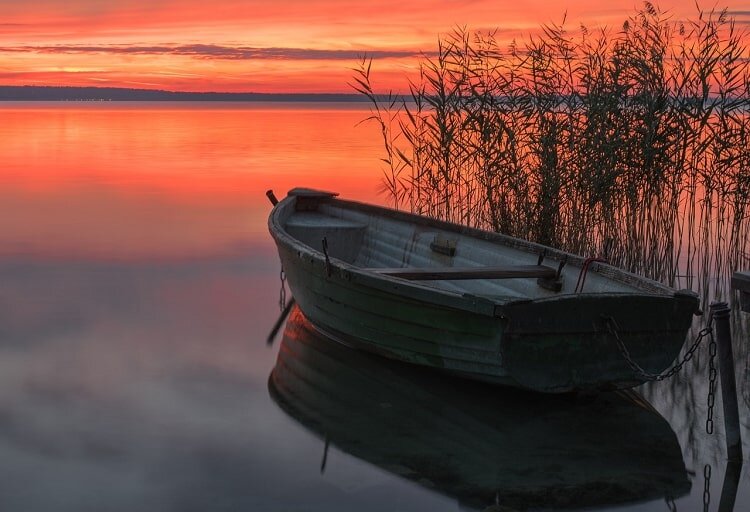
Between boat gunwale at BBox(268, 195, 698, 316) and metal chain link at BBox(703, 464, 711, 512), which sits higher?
boat gunwale at BBox(268, 195, 698, 316)

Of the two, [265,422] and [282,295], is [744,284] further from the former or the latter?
[282,295]

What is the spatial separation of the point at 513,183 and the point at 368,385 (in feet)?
13.1

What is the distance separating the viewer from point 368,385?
655 centimetres

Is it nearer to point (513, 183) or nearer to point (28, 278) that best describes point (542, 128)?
point (513, 183)

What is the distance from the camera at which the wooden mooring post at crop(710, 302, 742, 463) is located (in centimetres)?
496

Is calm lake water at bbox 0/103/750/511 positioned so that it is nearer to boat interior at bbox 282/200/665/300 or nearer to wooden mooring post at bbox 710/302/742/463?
wooden mooring post at bbox 710/302/742/463

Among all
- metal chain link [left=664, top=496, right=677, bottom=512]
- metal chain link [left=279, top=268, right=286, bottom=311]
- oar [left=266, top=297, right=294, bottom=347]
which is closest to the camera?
metal chain link [left=664, top=496, right=677, bottom=512]

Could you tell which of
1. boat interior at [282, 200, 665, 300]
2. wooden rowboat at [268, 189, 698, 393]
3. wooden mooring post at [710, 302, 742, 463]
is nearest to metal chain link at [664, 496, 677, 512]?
wooden mooring post at [710, 302, 742, 463]

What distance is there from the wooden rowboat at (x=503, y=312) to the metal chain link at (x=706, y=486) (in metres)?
0.68

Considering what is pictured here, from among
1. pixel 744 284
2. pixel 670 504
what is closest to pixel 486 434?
pixel 670 504

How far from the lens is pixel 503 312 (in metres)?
5.37

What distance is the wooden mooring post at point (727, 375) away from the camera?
16.3 ft

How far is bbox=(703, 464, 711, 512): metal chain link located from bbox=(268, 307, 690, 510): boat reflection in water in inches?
4.3

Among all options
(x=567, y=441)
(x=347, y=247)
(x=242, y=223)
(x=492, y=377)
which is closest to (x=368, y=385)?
(x=492, y=377)
